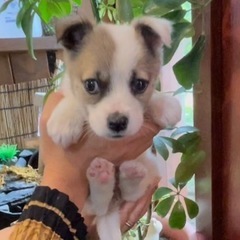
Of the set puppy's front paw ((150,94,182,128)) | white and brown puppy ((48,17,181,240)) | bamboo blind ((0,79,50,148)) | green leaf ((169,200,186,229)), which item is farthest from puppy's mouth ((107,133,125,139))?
bamboo blind ((0,79,50,148))

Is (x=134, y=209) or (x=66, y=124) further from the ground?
(x=66, y=124)

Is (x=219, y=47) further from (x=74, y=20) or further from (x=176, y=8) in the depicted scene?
(x=74, y=20)

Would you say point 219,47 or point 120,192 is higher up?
point 219,47

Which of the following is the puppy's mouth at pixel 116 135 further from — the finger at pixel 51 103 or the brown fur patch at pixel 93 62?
the finger at pixel 51 103

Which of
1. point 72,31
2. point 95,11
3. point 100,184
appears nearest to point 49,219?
point 100,184

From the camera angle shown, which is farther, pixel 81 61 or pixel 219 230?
pixel 219 230

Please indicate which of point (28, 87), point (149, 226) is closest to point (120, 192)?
point (149, 226)

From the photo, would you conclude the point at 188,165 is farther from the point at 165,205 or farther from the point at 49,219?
the point at 49,219

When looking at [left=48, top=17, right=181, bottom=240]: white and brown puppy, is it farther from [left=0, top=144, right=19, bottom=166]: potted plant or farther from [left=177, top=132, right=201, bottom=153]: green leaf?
[left=0, top=144, right=19, bottom=166]: potted plant
